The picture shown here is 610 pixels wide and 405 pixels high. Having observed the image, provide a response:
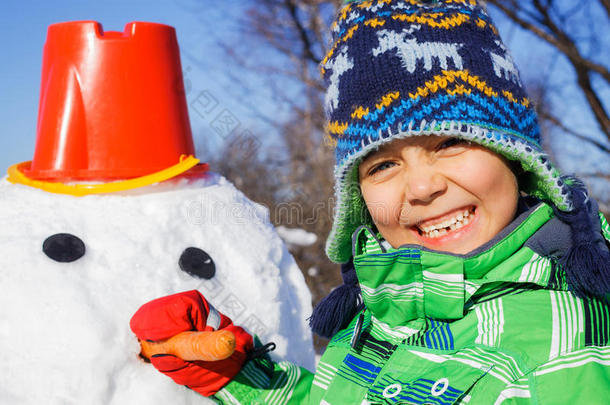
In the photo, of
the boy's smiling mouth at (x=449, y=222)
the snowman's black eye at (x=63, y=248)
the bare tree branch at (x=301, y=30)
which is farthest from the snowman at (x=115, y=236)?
the bare tree branch at (x=301, y=30)

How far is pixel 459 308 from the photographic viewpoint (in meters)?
1.13

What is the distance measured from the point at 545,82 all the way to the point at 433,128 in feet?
15.6

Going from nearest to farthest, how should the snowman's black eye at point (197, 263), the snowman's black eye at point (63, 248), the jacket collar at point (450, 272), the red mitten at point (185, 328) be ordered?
the jacket collar at point (450, 272) < the red mitten at point (185, 328) < the snowman's black eye at point (63, 248) < the snowman's black eye at point (197, 263)

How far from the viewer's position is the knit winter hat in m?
1.15

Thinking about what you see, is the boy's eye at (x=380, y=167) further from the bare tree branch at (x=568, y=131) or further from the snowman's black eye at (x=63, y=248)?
the bare tree branch at (x=568, y=131)

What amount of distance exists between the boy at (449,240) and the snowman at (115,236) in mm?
132

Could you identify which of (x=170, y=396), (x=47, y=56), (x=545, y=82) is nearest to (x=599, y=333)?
(x=170, y=396)

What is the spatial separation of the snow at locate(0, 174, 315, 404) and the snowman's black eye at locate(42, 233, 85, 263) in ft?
0.05

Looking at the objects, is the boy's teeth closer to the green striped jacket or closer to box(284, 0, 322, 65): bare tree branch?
the green striped jacket

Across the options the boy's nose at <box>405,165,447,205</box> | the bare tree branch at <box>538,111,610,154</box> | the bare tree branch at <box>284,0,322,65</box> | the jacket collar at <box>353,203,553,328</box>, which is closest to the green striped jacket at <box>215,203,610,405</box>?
the jacket collar at <box>353,203,553,328</box>

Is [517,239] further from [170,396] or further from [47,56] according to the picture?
[47,56]

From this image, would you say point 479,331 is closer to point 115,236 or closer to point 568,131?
point 115,236

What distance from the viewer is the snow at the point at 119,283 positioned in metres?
1.27

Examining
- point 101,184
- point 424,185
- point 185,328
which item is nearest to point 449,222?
point 424,185
